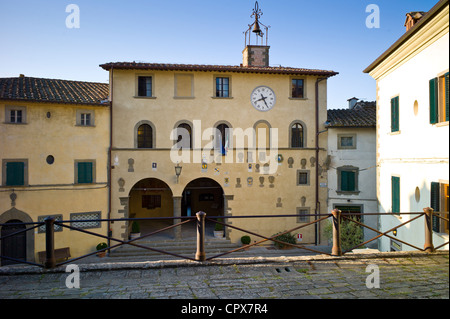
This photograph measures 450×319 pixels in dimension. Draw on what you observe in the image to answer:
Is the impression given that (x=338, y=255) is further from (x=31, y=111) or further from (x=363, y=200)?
(x=31, y=111)

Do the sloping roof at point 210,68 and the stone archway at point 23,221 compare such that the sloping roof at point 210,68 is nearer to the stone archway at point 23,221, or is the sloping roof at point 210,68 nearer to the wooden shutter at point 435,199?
the stone archway at point 23,221

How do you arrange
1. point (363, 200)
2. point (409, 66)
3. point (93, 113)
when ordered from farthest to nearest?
point (363, 200), point (93, 113), point (409, 66)

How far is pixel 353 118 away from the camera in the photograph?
19.7 m

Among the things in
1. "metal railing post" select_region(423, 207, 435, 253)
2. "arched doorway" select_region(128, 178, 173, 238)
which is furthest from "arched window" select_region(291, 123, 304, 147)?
"metal railing post" select_region(423, 207, 435, 253)

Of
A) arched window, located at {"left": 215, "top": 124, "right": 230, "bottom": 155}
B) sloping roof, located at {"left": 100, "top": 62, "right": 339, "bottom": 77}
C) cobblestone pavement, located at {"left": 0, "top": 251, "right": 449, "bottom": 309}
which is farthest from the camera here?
arched window, located at {"left": 215, "top": 124, "right": 230, "bottom": 155}

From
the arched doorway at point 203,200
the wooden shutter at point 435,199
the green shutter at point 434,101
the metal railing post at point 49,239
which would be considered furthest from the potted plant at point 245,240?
the metal railing post at point 49,239

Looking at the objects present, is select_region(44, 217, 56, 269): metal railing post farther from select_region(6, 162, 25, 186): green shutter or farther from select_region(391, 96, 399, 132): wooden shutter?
select_region(6, 162, 25, 186): green shutter

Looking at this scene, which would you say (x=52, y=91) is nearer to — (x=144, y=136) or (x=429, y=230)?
(x=144, y=136)

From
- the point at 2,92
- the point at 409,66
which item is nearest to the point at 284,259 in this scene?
the point at 409,66

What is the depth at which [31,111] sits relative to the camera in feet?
53.9

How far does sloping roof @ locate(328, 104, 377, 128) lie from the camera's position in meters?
19.0

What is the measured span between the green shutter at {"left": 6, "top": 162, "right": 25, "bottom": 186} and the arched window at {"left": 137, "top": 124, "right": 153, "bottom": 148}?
228 inches

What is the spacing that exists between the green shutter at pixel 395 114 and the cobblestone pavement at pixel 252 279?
19.7ft
